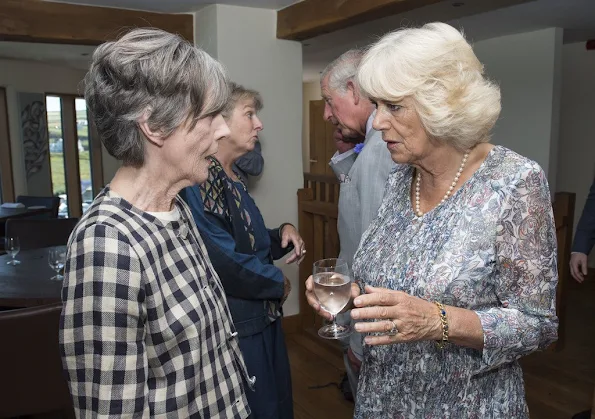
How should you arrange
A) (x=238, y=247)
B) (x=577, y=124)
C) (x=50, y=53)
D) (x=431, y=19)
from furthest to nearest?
1. (x=50, y=53)
2. (x=577, y=124)
3. (x=431, y=19)
4. (x=238, y=247)

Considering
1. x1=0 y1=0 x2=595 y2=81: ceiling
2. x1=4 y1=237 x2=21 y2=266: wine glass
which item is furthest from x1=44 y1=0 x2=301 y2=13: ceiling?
x1=4 y1=237 x2=21 y2=266: wine glass

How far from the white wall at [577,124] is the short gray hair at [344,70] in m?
4.76

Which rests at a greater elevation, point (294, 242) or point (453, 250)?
point (453, 250)

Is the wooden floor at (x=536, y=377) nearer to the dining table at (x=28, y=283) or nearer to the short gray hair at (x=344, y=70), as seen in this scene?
the dining table at (x=28, y=283)

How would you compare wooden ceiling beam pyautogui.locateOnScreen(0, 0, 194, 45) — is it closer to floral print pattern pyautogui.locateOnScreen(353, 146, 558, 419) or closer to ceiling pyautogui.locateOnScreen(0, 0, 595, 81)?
ceiling pyautogui.locateOnScreen(0, 0, 595, 81)

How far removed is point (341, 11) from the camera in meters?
3.22

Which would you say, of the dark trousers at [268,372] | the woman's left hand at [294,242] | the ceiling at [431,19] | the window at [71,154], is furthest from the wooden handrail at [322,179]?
the window at [71,154]

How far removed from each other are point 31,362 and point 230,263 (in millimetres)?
774

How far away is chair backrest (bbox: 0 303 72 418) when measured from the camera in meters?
1.72

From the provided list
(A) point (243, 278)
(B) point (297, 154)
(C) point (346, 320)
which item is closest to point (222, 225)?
(A) point (243, 278)

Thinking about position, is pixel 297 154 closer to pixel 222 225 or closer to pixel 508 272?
pixel 222 225

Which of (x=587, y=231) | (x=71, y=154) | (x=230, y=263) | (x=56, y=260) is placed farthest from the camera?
(x=71, y=154)

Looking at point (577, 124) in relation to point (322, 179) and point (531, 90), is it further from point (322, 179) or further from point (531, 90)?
point (322, 179)

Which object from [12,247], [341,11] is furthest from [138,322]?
[341,11]
